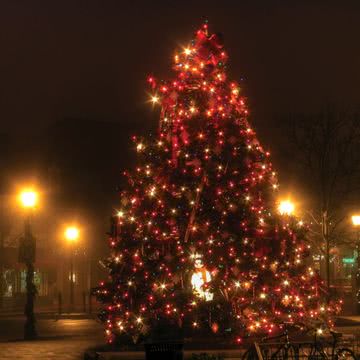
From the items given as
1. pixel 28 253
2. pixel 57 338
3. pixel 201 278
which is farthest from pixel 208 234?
pixel 28 253

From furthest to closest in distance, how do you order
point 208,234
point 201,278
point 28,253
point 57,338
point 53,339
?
point 28,253 < point 57,338 < point 53,339 < point 201,278 < point 208,234

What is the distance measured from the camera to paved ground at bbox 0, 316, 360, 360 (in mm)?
22561

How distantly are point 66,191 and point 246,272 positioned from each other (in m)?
43.8

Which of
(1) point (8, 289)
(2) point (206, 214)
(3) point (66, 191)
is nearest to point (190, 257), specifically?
(2) point (206, 214)

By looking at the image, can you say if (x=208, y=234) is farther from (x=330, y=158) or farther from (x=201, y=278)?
(x=330, y=158)

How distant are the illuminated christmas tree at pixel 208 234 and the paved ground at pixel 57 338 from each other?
1.58 metres

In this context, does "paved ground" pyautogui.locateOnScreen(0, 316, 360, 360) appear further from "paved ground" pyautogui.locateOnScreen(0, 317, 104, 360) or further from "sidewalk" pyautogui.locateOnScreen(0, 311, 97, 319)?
"sidewalk" pyautogui.locateOnScreen(0, 311, 97, 319)

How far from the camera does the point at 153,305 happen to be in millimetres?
20016

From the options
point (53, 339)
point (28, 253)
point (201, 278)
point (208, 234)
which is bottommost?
point (53, 339)

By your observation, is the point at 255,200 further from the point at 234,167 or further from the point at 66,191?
the point at 66,191

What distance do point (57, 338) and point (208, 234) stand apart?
10.2 metres

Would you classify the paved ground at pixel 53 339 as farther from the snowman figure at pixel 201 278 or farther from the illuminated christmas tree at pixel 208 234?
the snowman figure at pixel 201 278

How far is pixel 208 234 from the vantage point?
20266mm

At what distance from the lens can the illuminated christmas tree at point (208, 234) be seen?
2008 centimetres
